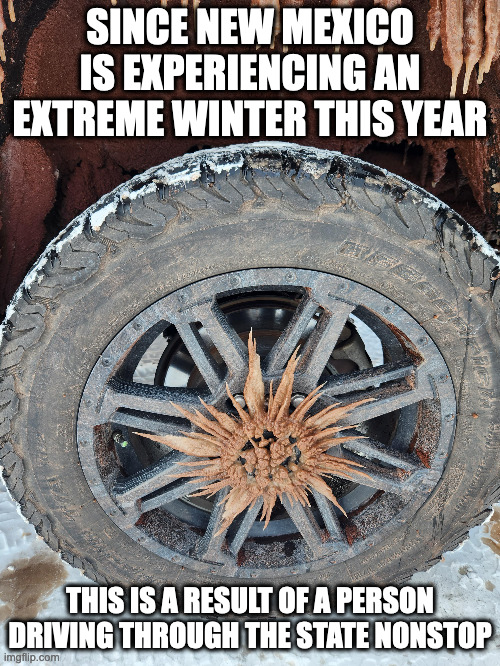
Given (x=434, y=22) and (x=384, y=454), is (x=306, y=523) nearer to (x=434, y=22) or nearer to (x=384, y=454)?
A: (x=384, y=454)

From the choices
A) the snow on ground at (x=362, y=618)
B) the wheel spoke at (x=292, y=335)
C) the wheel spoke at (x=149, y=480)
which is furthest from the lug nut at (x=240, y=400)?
the snow on ground at (x=362, y=618)

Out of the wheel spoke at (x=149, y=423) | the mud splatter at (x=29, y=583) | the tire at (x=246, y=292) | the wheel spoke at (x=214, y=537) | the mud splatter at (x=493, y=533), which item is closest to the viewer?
the tire at (x=246, y=292)

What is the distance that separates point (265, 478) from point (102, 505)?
1.86 ft

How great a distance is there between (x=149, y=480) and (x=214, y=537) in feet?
1.00

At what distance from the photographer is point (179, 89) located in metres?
2.07

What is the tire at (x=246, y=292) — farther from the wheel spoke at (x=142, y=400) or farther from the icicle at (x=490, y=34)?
the icicle at (x=490, y=34)

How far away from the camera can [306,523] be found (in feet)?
6.55

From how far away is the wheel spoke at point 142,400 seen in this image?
1838 millimetres

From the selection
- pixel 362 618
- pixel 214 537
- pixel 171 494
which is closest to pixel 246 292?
pixel 171 494

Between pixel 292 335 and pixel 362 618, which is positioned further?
pixel 362 618

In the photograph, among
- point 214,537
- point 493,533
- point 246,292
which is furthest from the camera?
point 493,533

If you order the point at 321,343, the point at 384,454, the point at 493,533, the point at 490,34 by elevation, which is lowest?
the point at 493,533

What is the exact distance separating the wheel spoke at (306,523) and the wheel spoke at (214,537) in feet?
0.70


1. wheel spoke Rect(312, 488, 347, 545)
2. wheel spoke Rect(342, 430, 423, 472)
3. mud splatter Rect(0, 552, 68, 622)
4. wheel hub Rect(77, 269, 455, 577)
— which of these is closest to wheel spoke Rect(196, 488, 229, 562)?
wheel hub Rect(77, 269, 455, 577)
